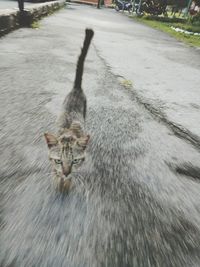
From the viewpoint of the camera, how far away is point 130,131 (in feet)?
11.9

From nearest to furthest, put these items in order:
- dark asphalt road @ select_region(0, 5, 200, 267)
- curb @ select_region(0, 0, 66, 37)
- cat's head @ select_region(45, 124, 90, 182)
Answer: dark asphalt road @ select_region(0, 5, 200, 267), cat's head @ select_region(45, 124, 90, 182), curb @ select_region(0, 0, 66, 37)

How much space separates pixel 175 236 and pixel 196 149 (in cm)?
145

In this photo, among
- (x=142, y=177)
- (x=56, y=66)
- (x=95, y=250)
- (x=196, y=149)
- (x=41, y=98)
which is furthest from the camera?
(x=56, y=66)

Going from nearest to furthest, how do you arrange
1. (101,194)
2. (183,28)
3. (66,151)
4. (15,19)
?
(66,151) → (101,194) → (15,19) → (183,28)

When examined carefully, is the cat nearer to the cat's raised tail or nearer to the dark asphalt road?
the dark asphalt road

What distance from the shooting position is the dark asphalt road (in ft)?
6.18

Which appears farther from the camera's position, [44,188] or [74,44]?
[74,44]

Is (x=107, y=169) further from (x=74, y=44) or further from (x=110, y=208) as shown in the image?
(x=74, y=44)

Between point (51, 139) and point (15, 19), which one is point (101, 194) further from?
point (15, 19)

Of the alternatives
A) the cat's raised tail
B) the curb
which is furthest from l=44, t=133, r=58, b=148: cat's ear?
the curb

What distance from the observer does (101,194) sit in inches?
94.8

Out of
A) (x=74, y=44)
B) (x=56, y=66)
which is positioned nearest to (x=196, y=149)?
(x=56, y=66)

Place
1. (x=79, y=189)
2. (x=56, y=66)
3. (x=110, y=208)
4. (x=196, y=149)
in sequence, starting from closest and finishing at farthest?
1. (x=110, y=208)
2. (x=79, y=189)
3. (x=196, y=149)
4. (x=56, y=66)

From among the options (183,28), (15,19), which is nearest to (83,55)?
(15,19)
